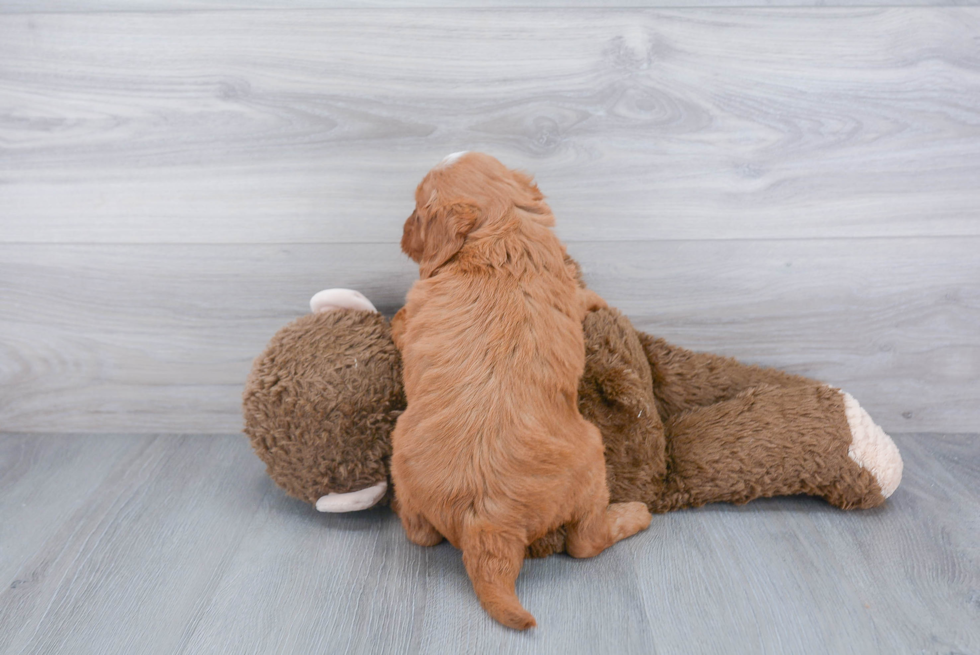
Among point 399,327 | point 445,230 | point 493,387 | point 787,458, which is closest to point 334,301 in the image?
point 399,327

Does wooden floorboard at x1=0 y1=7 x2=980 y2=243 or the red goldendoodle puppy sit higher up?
wooden floorboard at x1=0 y1=7 x2=980 y2=243

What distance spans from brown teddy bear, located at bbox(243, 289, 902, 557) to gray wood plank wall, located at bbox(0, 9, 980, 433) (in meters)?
0.25

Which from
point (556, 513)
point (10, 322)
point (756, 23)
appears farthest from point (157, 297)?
point (756, 23)

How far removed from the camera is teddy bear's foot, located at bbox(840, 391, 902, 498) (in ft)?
4.36

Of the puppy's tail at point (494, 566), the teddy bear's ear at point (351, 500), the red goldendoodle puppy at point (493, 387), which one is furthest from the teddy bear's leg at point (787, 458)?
the teddy bear's ear at point (351, 500)

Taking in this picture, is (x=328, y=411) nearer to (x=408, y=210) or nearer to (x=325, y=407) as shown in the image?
(x=325, y=407)

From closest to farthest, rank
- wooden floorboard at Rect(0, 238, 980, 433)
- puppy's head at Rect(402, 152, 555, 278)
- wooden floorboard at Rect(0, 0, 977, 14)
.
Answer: puppy's head at Rect(402, 152, 555, 278) < wooden floorboard at Rect(0, 0, 977, 14) < wooden floorboard at Rect(0, 238, 980, 433)

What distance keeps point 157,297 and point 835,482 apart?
153 centimetres

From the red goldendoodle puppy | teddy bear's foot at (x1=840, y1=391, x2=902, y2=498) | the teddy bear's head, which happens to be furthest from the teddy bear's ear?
teddy bear's foot at (x1=840, y1=391, x2=902, y2=498)

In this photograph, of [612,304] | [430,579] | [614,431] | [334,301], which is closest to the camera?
[430,579]

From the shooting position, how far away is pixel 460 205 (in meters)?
1.13

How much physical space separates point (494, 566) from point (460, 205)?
1.91ft

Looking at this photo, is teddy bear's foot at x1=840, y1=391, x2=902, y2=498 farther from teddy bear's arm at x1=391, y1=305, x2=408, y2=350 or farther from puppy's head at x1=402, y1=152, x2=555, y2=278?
teddy bear's arm at x1=391, y1=305, x2=408, y2=350

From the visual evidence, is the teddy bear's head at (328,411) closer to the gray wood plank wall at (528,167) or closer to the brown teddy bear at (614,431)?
the brown teddy bear at (614,431)
